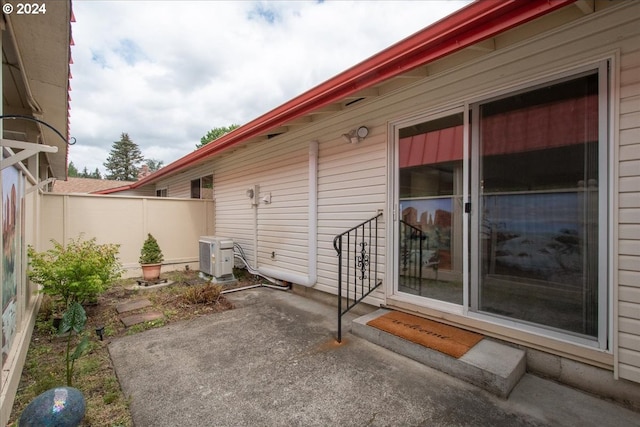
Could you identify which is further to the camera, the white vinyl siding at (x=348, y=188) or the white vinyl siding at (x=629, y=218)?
the white vinyl siding at (x=348, y=188)

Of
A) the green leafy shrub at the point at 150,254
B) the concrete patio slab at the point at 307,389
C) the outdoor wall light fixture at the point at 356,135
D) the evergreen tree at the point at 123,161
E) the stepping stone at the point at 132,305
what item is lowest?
the stepping stone at the point at 132,305

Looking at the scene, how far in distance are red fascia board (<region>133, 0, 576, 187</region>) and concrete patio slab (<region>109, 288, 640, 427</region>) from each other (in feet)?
8.18

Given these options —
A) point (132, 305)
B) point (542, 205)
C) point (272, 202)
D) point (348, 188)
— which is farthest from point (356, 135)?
point (132, 305)

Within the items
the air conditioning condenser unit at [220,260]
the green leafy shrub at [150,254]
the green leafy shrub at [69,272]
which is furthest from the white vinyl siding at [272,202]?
the green leafy shrub at [69,272]

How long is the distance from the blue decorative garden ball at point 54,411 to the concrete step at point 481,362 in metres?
2.27

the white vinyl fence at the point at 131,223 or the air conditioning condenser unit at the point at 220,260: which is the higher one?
the white vinyl fence at the point at 131,223

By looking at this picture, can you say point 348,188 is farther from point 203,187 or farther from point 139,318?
point 203,187

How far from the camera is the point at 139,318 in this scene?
11.3ft

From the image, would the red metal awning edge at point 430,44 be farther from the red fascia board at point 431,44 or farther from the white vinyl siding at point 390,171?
the white vinyl siding at point 390,171

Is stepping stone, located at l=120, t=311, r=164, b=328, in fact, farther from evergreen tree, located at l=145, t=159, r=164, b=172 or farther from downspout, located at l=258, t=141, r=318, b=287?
evergreen tree, located at l=145, t=159, r=164, b=172

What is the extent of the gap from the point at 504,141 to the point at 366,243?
180 cm

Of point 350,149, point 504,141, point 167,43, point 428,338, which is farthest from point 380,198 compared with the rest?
point 167,43

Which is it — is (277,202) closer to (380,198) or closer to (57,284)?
(380,198)

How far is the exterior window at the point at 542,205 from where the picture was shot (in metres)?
2.03
